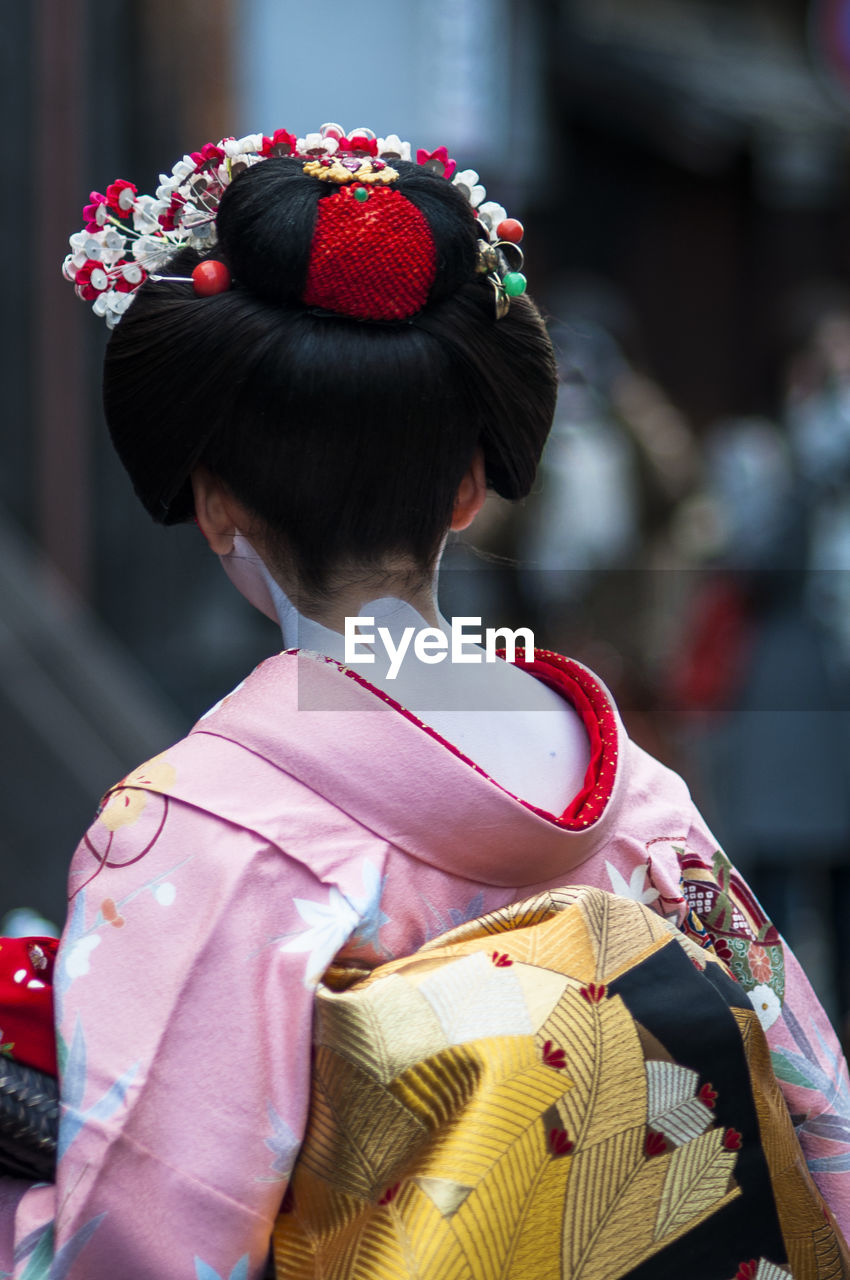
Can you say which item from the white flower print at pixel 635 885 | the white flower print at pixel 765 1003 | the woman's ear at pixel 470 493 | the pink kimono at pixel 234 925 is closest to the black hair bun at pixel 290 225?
the woman's ear at pixel 470 493

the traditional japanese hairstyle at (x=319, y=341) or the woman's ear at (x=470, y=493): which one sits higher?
the traditional japanese hairstyle at (x=319, y=341)

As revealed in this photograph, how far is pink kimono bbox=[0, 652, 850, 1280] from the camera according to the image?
1366 millimetres

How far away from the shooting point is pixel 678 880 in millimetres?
1614

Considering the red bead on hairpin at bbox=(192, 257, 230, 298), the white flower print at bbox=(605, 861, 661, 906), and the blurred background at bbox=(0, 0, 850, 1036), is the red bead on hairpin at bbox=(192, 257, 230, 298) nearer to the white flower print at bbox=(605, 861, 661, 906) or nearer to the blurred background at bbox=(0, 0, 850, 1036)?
the white flower print at bbox=(605, 861, 661, 906)

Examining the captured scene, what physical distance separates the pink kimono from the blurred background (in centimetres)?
176

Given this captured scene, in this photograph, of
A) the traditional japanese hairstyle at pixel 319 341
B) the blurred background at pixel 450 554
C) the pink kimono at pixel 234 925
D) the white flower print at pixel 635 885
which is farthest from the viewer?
the blurred background at pixel 450 554

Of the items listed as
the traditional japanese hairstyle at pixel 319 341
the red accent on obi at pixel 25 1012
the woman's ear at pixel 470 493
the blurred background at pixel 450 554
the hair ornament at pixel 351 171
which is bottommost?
the blurred background at pixel 450 554

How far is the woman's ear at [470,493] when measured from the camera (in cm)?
162

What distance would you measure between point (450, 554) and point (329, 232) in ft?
6.18

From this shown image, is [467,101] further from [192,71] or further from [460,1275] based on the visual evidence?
[460,1275]

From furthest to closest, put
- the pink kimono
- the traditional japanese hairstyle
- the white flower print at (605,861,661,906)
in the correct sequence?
the white flower print at (605,861,661,906)
the traditional japanese hairstyle
the pink kimono

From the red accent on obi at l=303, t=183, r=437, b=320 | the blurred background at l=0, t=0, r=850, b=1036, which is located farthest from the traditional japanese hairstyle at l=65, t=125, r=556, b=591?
the blurred background at l=0, t=0, r=850, b=1036

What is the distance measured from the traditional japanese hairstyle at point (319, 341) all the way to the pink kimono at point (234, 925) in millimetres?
191

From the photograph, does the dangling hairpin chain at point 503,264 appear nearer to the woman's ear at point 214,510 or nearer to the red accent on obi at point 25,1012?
the woman's ear at point 214,510
